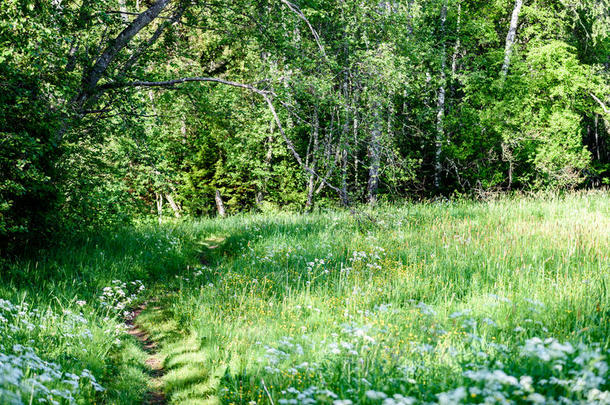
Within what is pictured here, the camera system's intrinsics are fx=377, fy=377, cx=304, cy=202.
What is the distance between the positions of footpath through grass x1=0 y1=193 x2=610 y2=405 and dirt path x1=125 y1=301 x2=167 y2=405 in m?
0.09

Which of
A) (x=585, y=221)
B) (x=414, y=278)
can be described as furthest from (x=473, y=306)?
(x=585, y=221)

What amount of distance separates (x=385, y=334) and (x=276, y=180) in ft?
66.9

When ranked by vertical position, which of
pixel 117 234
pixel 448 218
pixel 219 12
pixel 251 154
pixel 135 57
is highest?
pixel 219 12

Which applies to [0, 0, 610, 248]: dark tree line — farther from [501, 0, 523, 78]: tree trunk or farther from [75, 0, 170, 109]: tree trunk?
[501, 0, 523, 78]: tree trunk

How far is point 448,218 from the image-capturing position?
10148 millimetres

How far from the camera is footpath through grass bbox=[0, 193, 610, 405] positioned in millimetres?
2910

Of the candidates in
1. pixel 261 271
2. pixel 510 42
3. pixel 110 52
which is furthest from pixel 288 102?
pixel 510 42

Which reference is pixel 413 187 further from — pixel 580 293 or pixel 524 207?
pixel 580 293

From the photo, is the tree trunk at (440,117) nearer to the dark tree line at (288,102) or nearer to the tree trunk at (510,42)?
the dark tree line at (288,102)

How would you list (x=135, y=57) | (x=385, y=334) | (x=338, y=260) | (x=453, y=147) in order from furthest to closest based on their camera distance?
(x=453, y=147), (x=135, y=57), (x=338, y=260), (x=385, y=334)

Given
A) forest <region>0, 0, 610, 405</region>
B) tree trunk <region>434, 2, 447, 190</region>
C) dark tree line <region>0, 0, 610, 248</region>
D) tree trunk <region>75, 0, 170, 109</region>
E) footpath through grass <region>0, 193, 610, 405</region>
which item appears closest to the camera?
footpath through grass <region>0, 193, 610, 405</region>

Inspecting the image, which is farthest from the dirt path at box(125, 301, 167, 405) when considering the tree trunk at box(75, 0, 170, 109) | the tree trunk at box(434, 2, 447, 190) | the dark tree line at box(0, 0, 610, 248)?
the tree trunk at box(434, 2, 447, 190)

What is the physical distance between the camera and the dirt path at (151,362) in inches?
175

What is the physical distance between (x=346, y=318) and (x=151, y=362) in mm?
2814
